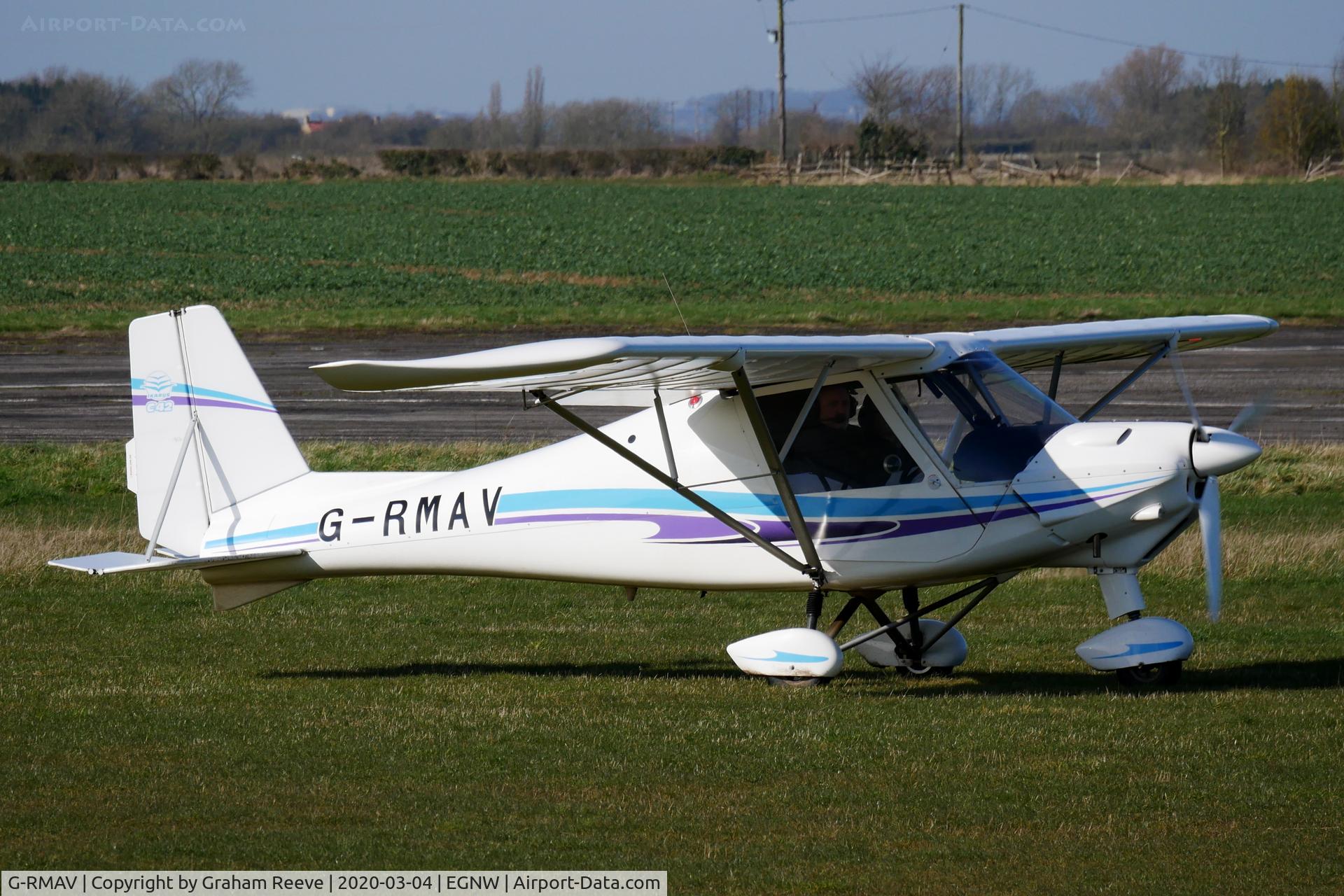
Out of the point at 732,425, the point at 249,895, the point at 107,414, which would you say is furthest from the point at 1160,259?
the point at 249,895

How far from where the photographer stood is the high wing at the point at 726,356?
7.97 metres

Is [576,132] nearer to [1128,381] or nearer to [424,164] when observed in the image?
[424,164]

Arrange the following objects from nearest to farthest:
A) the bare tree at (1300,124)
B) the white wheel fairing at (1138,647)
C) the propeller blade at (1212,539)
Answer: the propeller blade at (1212,539) → the white wheel fairing at (1138,647) → the bare tree at (1300,124)

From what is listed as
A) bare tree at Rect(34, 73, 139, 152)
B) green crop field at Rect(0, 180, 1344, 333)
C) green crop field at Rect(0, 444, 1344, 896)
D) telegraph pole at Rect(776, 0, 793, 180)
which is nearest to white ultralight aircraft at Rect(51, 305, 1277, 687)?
green crop field at Rect(0, 444, 1344, 896)

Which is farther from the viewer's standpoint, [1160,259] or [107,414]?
[1160,259]

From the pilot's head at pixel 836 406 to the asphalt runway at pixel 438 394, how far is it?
36.2 ft

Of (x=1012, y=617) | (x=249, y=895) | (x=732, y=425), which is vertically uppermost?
(x=732, y=425)

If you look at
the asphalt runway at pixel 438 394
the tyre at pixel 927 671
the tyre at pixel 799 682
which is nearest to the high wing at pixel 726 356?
the tyre at pixel 799 682

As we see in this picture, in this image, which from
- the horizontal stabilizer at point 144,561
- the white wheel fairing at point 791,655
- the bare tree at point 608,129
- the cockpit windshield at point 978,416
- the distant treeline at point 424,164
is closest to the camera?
the cockpit windshield at point 978,416

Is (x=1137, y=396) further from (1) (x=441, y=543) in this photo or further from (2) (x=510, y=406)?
(1) (x=441, y=543)

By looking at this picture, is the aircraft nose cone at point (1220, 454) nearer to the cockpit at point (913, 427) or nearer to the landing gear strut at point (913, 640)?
the cockpit at point (913, 427)

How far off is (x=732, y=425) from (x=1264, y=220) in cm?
5219

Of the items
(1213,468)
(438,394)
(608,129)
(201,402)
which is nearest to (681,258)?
(438,394)

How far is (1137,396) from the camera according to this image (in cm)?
2677
